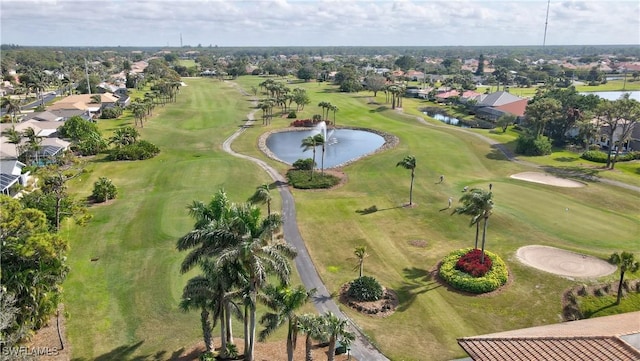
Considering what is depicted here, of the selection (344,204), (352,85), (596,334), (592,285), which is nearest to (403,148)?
(344,204)

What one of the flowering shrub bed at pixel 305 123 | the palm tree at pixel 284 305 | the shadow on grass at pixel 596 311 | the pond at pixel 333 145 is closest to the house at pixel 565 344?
the palm tree at pixel 284 305

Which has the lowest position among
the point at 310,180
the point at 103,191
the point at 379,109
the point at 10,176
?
the point at 310,180

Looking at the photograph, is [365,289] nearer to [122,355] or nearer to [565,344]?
[565,344]

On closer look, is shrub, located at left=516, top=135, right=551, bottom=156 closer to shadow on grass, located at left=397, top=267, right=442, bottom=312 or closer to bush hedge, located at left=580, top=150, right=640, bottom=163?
bush hedge, located at left=580, top=150, right=640, bottom=163

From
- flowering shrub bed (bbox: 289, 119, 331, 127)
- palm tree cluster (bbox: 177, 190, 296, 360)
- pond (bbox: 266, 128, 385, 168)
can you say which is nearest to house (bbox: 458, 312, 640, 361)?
palm tree cluster (bbox: 177, 190, 296, 360)

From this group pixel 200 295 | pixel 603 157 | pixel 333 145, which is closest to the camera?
pixel 200 295

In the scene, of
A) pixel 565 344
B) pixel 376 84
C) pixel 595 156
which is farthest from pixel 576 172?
pixel 376 84
